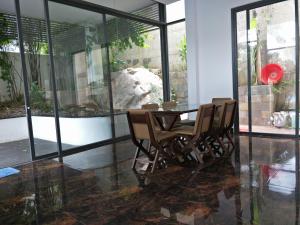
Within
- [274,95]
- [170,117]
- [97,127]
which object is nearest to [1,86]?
[97,127]

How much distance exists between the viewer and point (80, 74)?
507 centimetres

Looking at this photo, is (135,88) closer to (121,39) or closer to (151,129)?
(121,39)

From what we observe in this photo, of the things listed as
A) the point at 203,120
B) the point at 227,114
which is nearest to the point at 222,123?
the point at 227,114

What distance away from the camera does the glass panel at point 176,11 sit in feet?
21.4

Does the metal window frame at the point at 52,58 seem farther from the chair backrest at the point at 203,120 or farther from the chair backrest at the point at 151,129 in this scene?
the chair backrest at the point at 203,120

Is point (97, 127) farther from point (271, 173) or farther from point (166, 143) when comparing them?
point (271, 173)

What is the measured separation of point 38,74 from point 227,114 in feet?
11.0

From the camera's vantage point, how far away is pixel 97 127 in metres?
5.37

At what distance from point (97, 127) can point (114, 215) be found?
3.12m

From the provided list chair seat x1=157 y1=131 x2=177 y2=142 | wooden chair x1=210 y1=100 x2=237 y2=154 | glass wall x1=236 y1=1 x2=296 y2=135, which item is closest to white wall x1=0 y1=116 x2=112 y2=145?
chair seat x1=157 y1=131 x2=177 y2=142

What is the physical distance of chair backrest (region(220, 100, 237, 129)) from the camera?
408 centimetres

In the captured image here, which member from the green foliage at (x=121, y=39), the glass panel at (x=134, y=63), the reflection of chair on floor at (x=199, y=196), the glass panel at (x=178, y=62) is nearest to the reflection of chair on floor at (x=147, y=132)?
the reflection of chair on floor at (x=199, y=196)

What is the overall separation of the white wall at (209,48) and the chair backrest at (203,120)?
213cm

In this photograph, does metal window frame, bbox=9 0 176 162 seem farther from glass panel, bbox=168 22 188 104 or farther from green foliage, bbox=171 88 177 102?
green foliage, bbox=171 88 177 102
